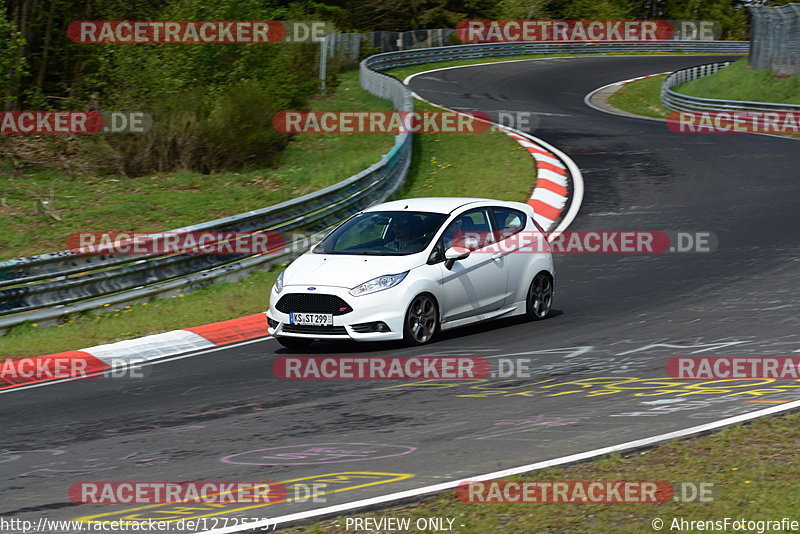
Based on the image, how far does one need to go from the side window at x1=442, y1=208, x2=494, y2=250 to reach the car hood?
58 cm

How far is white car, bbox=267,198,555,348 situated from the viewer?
1068 centimetres

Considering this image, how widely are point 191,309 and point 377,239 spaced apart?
3.30 m

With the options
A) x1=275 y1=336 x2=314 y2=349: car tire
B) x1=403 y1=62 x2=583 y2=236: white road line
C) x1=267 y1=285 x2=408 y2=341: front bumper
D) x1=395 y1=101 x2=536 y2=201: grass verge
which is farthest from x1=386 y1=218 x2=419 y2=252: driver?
x1=395 y1=101 x2=536 y2=201: grass verge

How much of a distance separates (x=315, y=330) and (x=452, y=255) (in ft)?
5.74

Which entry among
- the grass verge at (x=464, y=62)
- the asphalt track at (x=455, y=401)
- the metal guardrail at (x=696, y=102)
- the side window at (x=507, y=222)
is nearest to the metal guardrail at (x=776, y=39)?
the metal guardrail at (x=696, y=102)

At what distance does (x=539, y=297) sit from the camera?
12477 millimetres

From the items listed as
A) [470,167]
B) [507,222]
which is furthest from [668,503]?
[470,167]

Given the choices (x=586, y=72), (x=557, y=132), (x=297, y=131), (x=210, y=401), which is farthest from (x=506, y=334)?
(x=586, y=72)

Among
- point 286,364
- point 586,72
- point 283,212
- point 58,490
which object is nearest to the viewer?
point 58,490

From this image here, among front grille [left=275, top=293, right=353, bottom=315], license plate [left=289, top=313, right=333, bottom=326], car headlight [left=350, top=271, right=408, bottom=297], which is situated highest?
car headlight [left=350, top=271, right=408, bottom=297]

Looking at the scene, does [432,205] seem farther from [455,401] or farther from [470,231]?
[455,401]

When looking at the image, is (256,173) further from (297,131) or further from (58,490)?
(58,490)

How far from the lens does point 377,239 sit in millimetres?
11625

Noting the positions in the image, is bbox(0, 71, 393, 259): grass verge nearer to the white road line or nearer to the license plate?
the white road line
